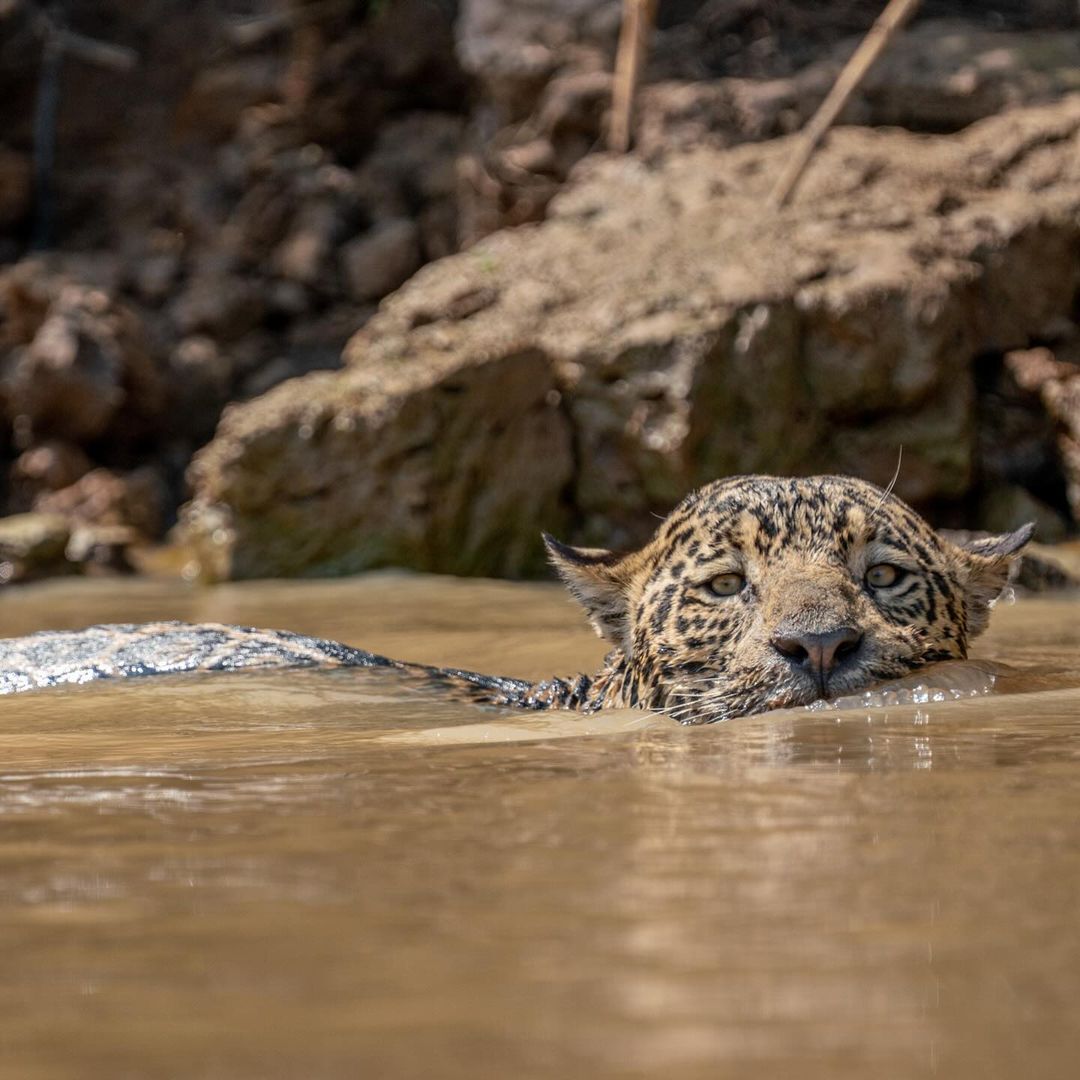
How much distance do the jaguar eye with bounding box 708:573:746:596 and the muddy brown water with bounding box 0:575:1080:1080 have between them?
0.80m

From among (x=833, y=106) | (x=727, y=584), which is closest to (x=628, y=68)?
(x=833, y=106)

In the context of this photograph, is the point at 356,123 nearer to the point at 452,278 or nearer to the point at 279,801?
the point at 452,278

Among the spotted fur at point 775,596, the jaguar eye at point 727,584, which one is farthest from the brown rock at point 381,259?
the jaguar eye at point 727,584

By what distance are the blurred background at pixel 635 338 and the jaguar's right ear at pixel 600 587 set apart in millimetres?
7054

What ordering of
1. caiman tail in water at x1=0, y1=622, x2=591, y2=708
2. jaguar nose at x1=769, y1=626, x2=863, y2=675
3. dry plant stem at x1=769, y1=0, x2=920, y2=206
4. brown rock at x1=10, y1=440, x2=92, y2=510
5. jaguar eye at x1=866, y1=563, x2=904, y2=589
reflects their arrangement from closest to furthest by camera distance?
1. jaguar nose at x1=769, y1=626, x2=863, y2=675
2. jaguar eye at x1=866, y1=563, x2=904, y2=589
3. caiman tail in water at x1=0, y1=622, x2=591, y2=708
4. dry plant stem at x1=769, y1=0, x2=920, y2=206
5. brown rock at x1=10, y1=440, x2=92, y2=510

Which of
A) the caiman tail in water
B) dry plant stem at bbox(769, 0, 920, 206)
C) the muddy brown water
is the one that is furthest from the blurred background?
the muddy brown water

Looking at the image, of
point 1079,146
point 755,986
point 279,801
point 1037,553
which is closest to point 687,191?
Result: point 1079,146

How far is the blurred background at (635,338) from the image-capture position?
502 inches

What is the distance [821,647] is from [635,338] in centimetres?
872

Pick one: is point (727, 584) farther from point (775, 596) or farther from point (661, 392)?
point (661, 392)

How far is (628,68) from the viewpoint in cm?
1617

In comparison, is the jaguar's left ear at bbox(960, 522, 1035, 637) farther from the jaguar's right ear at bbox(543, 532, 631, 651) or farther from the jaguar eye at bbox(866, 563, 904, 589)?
the jaguar's right ear at bbox(543, 532, 631, 651)

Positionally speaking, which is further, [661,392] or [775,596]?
[661,392]

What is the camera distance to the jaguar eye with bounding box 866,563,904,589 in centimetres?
452
